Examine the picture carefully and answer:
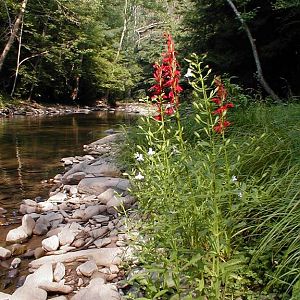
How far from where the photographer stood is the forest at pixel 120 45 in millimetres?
11133

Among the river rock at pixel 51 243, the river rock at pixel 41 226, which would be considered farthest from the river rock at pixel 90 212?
the river rock at pixel 51 243

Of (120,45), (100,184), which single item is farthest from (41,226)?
(120,45)

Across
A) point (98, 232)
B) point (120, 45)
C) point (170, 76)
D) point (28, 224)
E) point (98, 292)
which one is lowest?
point (28, 224)

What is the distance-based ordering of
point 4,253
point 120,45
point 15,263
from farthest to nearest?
1. point 120,45
2. point 4,253
3. point 15,263

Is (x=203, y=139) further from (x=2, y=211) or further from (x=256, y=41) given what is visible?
(x=256, y=41)

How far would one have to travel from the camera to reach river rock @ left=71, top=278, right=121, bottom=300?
2.66 meters

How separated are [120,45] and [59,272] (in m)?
35.7

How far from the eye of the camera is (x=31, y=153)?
31.9ft

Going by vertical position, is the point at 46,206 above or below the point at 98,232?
below

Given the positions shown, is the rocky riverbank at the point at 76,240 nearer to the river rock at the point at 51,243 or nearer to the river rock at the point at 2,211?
the river rock at the point at 51,243

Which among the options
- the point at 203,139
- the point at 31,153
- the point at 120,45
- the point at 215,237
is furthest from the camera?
the point at 120,45

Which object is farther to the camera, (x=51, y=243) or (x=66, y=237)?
(x=66, y=237)

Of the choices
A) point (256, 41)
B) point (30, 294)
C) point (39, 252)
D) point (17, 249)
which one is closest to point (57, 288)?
point (30, 294)

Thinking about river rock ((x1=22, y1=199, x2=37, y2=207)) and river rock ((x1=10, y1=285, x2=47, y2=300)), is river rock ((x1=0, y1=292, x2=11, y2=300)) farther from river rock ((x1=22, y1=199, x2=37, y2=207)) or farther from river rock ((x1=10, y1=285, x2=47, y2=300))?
→ river rock ((x1=22, y1=199, x2=37, y2=207))
